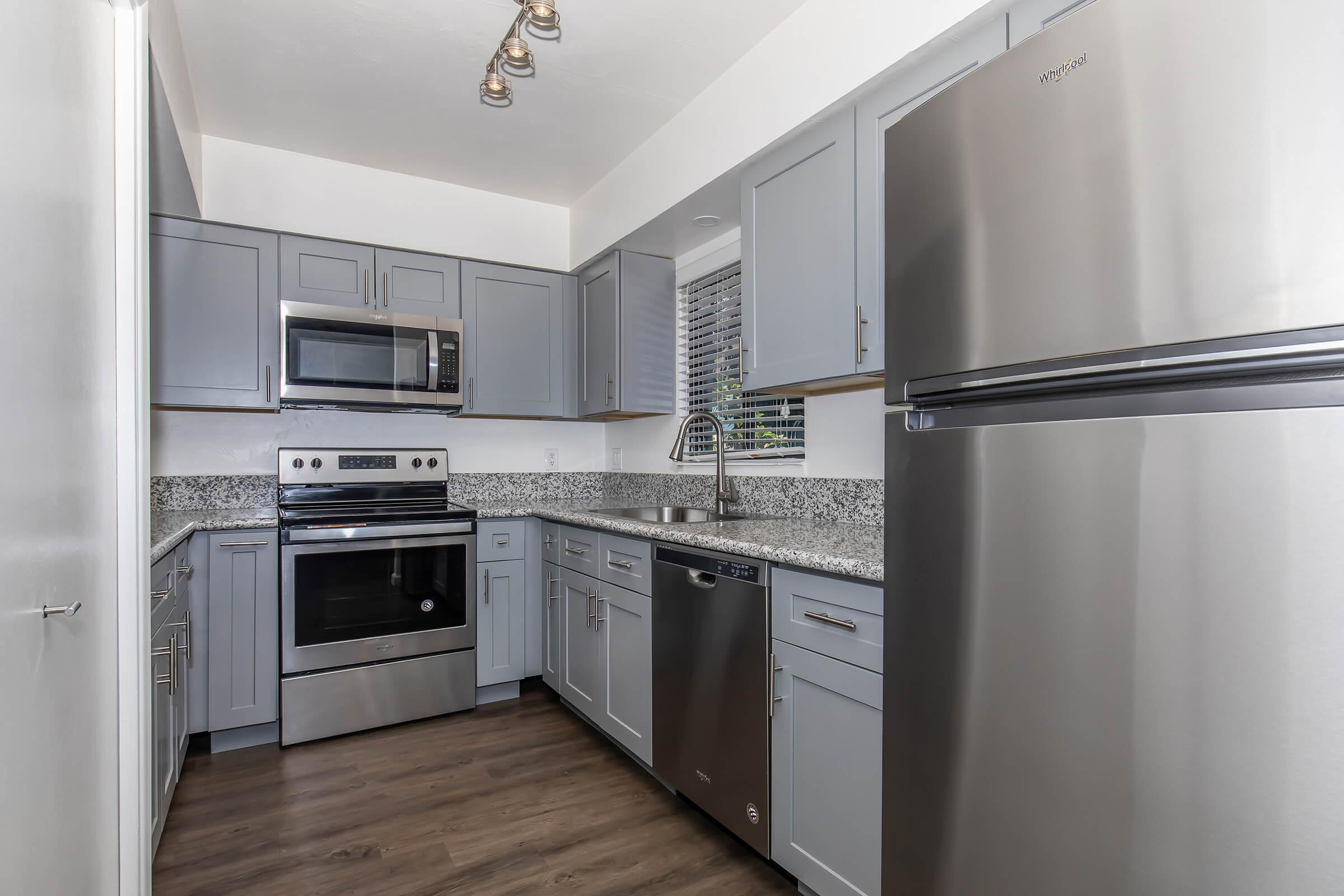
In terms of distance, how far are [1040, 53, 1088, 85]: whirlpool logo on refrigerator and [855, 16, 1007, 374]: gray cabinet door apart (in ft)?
2.93

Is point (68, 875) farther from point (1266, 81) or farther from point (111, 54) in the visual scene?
point (1266, 81)

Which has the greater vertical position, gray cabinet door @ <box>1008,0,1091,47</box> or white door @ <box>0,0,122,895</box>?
gray cabinet door @ <box>1008,0,1091,47</box>

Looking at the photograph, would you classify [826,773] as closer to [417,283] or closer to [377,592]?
[377,592]

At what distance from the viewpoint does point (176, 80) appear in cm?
219

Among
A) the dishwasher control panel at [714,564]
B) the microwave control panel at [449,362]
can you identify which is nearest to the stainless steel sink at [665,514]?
the dishwasher control panel at [714,564]

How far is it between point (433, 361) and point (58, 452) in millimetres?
2204

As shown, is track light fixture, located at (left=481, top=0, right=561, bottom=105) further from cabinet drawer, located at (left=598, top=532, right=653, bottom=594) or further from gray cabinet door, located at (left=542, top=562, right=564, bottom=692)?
gray cabinet door, located at (left=542, top=562, right=564, bottom=692)

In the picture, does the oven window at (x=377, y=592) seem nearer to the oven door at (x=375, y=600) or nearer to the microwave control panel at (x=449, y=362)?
the oven door at (x=375, y=600)

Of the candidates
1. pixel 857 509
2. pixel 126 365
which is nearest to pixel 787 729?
pixel 857 509

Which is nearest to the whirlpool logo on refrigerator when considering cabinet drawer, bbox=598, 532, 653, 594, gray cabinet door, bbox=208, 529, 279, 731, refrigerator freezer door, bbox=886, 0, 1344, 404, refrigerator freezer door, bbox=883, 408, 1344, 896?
refrigerator freezer door, bbox=886, 0, 1344, 404

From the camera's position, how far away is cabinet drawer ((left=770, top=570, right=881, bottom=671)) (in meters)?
1.44

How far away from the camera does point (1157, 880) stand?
2.35 ft

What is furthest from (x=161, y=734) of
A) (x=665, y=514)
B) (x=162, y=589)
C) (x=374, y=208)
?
(x=374, y=208)

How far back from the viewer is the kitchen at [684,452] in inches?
27.1
